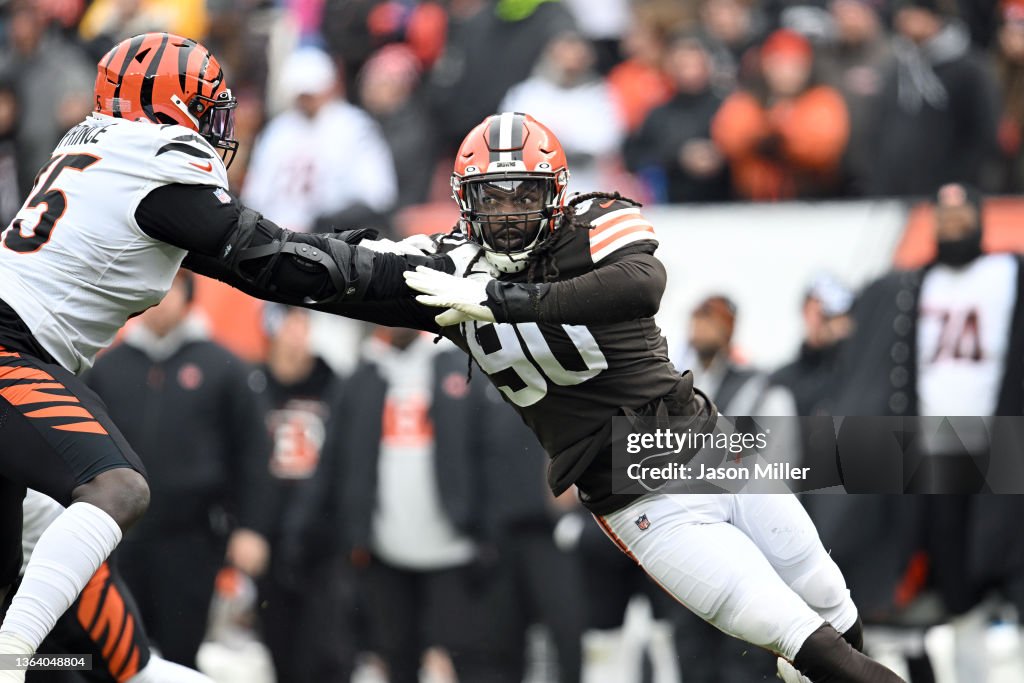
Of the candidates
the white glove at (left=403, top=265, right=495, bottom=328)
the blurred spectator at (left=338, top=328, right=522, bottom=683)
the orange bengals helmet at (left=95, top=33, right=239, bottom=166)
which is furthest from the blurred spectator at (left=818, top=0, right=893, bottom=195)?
Result: the orange bengals helmet at (left=95, top=33, right=239, bottom=166)

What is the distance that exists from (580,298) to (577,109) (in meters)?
4.95

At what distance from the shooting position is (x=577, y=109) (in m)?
9.76

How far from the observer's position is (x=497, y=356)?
5297 mm

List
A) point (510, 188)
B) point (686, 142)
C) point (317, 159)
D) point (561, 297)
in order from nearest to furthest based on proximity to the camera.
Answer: point (561, 297), point (510, 188), point (686, 142), point (317, 159)

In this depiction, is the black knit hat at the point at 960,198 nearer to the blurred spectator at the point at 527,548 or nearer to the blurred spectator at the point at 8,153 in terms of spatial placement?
the blurred spectator at the point at 527,548

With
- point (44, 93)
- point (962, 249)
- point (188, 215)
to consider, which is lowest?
point (188, 215)

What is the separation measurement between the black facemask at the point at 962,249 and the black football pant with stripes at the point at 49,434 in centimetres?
406

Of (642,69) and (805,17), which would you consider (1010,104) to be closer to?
(805,17)

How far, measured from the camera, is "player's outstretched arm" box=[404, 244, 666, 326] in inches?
196

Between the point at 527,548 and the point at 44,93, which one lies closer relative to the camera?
the point at 527,548

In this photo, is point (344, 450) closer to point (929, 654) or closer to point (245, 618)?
point (245, 618)

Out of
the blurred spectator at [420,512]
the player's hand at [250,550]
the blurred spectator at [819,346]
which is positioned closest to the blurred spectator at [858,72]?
the blurred spectator at [819,346]

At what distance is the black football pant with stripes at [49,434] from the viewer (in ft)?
15.9

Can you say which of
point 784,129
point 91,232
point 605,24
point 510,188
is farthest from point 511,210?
point 605,24
